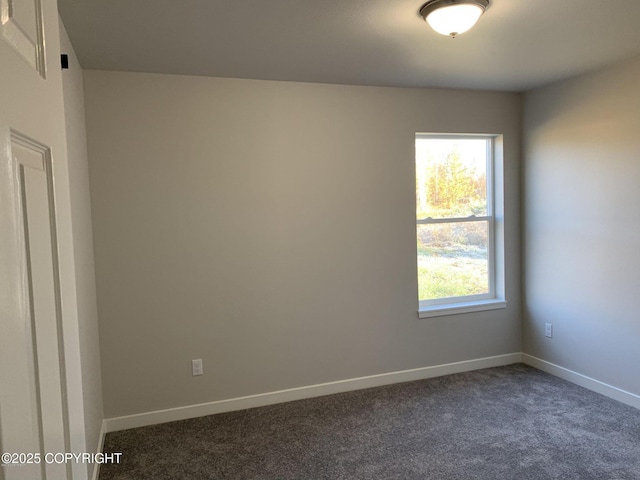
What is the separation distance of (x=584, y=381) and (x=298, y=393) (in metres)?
2.22

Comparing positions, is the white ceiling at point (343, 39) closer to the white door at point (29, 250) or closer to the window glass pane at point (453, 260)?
the window glass pane at point (453, 260)

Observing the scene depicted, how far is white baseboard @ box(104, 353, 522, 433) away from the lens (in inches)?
122

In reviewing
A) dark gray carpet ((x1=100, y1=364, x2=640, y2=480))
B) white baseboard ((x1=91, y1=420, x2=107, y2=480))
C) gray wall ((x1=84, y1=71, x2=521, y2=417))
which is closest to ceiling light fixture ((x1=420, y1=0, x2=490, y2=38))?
gray wall ((x1=84, y1=71, x2=521, y2=417))

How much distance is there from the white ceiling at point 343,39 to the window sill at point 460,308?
1.86 meters

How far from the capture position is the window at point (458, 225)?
388 cm

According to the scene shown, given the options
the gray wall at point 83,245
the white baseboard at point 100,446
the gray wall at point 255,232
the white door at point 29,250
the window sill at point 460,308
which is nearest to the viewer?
the white door at point 29,250

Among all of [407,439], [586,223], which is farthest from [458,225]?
[407,439]

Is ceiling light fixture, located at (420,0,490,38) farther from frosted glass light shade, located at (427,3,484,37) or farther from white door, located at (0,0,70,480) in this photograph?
white door, located at (0,0,70,480)

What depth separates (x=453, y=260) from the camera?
4016mm

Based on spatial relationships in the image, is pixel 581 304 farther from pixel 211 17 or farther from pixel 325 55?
pixel 211 17

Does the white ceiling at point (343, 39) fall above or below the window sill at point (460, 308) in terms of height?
above

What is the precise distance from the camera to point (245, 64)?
2.90 m

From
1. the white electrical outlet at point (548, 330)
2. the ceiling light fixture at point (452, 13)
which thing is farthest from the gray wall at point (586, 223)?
the ceiling light fixture at point (452, 13)

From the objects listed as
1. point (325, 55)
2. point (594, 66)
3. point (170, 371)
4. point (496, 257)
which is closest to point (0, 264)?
point (325, 55)
